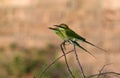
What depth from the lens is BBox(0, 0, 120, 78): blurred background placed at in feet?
27.9

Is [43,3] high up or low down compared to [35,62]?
up

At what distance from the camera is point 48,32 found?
10008mm

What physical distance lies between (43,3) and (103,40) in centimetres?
164

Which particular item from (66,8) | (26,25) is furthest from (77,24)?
(26,25)

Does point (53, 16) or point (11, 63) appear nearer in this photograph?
point (11, 63)

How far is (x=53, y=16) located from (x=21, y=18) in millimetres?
608

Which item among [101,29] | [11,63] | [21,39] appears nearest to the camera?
[11,63]

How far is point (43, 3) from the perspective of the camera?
33.3 feet

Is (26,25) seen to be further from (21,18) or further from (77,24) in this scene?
(77,24)

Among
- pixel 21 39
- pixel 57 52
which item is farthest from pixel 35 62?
pixel 21 39

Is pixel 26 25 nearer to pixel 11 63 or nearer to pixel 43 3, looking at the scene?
pixel 43 3

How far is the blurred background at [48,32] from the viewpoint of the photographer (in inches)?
334

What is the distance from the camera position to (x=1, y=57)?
9.03 metres

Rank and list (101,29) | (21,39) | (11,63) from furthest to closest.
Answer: (21,39) < (101,29) < (11,63)
